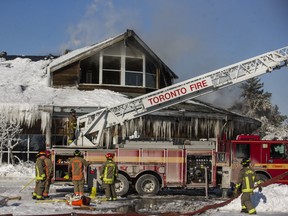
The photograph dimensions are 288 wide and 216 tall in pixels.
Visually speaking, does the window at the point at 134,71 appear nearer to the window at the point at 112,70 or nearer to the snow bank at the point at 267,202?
the window at the point at 112,70

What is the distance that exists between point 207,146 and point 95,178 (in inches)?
153

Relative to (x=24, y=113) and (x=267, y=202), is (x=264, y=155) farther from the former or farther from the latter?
(x=24, y=113)

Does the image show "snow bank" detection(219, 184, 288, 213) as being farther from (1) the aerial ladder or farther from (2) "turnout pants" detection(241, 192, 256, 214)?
(1) the aerial ladder

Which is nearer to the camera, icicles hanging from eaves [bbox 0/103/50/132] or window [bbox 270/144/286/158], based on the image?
window [bbox 270/144/286/158]

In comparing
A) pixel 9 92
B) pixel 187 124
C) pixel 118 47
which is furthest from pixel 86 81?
pixel 187 124

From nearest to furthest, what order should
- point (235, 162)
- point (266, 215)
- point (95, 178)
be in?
point (266, 215)
point (95, 178)
point (235, 162)

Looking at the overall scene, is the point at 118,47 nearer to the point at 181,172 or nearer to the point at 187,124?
the point at 187,124

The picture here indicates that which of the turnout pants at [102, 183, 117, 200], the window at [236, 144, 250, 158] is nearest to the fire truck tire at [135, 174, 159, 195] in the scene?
Answer: the turnout pants at [102, 183, 117, 200]

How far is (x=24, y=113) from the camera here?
851 inches

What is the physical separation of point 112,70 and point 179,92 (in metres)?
9.15

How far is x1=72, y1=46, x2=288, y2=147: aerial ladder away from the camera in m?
16.8

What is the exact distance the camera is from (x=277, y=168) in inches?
641

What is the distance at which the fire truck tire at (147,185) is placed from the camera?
1545cm

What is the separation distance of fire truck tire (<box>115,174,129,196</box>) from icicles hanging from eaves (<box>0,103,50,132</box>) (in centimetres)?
745
